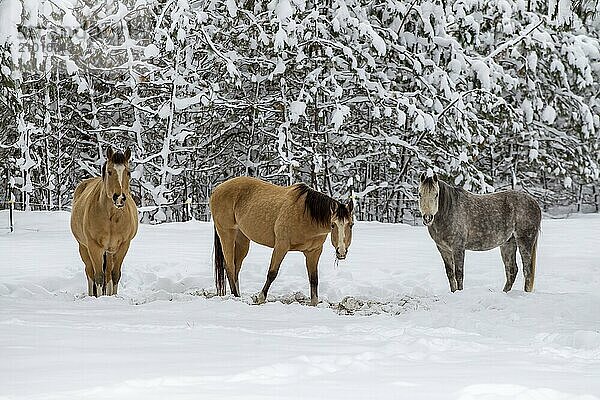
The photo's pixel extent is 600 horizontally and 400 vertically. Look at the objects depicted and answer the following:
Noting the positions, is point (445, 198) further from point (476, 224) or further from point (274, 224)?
point (274, 224)

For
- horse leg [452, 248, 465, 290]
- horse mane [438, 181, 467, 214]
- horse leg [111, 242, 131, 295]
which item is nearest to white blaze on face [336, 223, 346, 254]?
horse mane [438, 181, 467, 214]

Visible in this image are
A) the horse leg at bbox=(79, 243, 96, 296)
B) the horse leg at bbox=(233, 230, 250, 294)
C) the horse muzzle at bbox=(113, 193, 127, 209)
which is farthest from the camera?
the horse leg at bbox=(233, 230, 250, 294)

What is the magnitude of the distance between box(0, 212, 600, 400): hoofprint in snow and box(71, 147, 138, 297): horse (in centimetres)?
43

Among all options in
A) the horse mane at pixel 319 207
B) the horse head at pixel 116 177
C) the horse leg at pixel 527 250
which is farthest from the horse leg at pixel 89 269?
the horse leg at pixel 527 250

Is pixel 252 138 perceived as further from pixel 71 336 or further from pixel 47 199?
pixel 71 336

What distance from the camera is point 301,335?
4719 mm

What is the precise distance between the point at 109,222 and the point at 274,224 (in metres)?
1.72

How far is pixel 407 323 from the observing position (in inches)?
208

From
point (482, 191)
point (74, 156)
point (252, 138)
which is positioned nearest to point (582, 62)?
point (482, 191)

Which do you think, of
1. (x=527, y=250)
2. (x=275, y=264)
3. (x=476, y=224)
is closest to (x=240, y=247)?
(x=275, y=264)

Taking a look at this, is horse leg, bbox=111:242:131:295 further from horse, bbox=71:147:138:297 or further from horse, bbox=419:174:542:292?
horse, bbox=419:174:542:292

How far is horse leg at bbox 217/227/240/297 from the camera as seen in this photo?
8.10 meters

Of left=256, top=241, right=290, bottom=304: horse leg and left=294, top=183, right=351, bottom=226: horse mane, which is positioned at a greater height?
left=294, top=183, right=351, bottom=226: horse mane

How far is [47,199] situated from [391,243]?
1004cm
